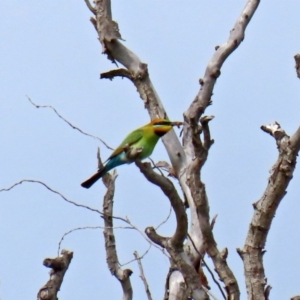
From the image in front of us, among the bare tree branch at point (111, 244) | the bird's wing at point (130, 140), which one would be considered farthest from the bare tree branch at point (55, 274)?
the bird's wing at point (130, 140)

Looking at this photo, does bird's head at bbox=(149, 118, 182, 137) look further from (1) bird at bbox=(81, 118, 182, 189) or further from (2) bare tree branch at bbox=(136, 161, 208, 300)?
(2) bare tree branch at bbox=(136, 161, 208, 300)

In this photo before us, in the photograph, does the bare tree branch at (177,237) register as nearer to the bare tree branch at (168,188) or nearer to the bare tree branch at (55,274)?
the bare tree branch at (168,188)

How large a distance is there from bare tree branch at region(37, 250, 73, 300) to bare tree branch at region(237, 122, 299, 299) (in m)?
1.03

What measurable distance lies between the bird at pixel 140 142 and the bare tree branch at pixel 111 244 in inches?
9.5

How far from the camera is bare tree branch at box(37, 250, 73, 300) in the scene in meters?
3.79

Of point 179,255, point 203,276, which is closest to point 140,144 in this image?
point 203,276

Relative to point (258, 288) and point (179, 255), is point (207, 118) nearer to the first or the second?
point (179, 255)

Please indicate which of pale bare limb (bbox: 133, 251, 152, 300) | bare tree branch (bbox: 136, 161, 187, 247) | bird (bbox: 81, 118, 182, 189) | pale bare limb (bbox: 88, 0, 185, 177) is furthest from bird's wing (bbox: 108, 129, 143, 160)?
bare tree branch (bbox: 136, 161, 187, 247)

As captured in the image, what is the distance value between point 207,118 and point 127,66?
222cm

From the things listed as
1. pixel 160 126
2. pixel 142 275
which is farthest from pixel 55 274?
pixel 160 126

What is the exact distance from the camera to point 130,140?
15.6 feet

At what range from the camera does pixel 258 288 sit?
3598 mm

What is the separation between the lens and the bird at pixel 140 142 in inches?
180

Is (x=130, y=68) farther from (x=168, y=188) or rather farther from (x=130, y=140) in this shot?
(x=168, y=188)
